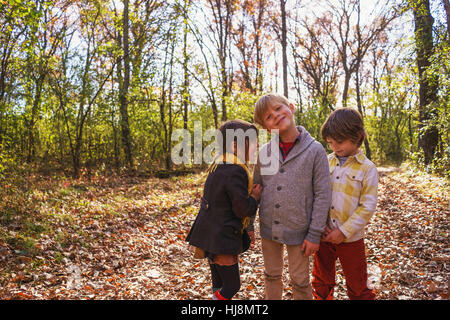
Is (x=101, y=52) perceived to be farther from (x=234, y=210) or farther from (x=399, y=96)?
(x=399, y=96)

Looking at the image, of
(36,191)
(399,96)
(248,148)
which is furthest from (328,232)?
(399,96)

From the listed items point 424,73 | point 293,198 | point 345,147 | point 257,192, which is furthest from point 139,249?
point 424,73

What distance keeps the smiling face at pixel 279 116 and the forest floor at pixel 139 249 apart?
2.26m

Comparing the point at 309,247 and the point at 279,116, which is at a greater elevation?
the point at 279,116

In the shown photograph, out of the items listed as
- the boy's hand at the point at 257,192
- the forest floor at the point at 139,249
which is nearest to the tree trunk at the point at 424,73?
the forest floor at the point at 139,249

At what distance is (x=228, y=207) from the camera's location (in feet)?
7.47

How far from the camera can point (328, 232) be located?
85.5 inches

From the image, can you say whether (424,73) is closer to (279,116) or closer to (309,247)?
(279,116)

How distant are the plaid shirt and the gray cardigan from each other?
0.19 metres

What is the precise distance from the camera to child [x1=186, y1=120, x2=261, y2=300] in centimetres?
221

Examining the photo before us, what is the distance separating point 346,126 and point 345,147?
181mm

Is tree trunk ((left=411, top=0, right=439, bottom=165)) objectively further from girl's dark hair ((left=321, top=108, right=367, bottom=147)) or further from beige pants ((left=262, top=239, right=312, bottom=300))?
beige pants ((left=262, top=239, right=312, bottom=300))

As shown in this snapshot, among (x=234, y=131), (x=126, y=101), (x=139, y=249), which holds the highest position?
(x=126, y=101)

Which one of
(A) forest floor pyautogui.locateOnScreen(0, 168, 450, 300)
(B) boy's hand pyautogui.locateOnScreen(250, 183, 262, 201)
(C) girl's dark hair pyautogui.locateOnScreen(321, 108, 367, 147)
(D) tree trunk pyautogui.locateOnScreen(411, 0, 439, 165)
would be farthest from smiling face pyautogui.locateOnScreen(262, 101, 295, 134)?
(D) tree trunk pyautogui.locateOnScreen(411, 0, 439, 165)
